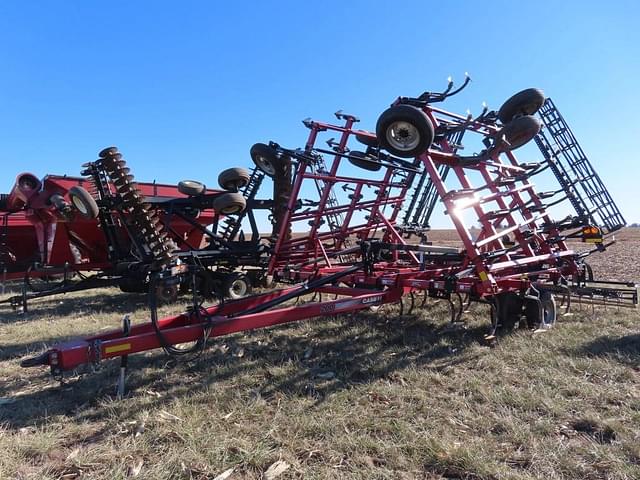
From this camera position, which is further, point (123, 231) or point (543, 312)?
point (123, 231)

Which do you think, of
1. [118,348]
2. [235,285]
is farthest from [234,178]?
[118,348]

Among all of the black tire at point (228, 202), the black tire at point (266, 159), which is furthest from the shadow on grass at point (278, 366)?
the black tire at point (266, 159)

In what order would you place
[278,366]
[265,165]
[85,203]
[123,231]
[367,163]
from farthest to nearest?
1. [265,165]
2. [123,231]
3. [367,163]
4. [85,203]
5. [278,366]

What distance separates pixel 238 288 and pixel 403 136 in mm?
4686

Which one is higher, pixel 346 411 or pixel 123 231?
pixel 123 231

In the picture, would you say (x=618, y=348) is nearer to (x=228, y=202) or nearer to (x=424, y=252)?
(x=424, y=252)

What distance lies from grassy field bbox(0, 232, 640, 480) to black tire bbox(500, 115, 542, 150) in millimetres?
2337

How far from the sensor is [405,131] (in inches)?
200

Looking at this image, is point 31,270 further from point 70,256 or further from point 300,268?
point 300,268

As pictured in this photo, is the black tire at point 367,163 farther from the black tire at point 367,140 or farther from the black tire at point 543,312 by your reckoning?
the black tire at point 543,312

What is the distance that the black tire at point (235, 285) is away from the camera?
8.27m

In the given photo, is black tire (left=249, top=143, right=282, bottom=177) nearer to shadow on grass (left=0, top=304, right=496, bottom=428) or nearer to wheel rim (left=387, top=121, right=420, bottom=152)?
wheel rim (left=387, top=121, right=420, bottom=152)

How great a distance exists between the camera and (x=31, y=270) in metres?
8.29

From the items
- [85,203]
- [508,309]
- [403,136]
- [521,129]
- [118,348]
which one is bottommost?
[508,309]
